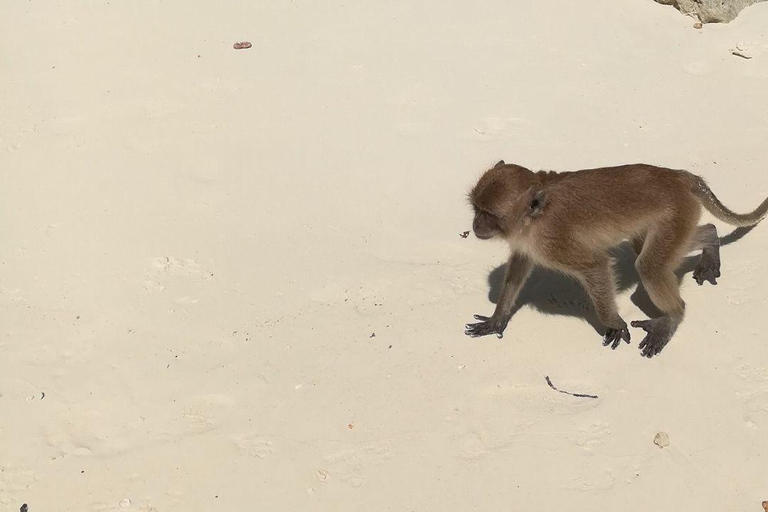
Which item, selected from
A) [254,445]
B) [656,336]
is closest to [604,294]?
[656,336]

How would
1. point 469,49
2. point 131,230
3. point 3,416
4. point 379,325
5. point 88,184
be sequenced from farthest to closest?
1. point 469,49
2. point 88,184
3. point 131,230
4. point 379,325
5. point 3,416

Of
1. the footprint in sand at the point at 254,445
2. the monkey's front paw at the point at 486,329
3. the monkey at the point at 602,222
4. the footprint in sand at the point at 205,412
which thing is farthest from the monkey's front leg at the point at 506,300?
the footprint in sand at the point at 205,412

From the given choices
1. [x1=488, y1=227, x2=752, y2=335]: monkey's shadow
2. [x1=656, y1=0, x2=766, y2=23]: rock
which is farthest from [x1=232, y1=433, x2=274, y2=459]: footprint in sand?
[x1=656, y1=0, x2=766, y2=23]: rock

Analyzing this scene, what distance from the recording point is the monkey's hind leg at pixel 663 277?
5484 millimetres

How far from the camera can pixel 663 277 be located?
5531 millimetres

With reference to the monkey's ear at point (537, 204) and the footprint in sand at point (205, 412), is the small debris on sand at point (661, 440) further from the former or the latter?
the footprint in sand at point (205, 412)

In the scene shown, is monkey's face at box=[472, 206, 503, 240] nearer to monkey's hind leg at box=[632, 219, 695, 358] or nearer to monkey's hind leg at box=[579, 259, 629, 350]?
monkey's hind leg at box=[579, 259, 629, 350]

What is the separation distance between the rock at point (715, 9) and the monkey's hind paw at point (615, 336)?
4.95 meters

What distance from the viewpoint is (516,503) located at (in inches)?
190

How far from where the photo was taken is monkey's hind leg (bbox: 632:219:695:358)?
5484mm

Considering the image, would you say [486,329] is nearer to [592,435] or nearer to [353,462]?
[592,435]

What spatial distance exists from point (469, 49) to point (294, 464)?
17.8 feet

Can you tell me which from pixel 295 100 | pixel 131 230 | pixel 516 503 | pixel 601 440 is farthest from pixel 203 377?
pixel 295 100

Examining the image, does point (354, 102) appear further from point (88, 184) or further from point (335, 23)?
point (88, 184)
